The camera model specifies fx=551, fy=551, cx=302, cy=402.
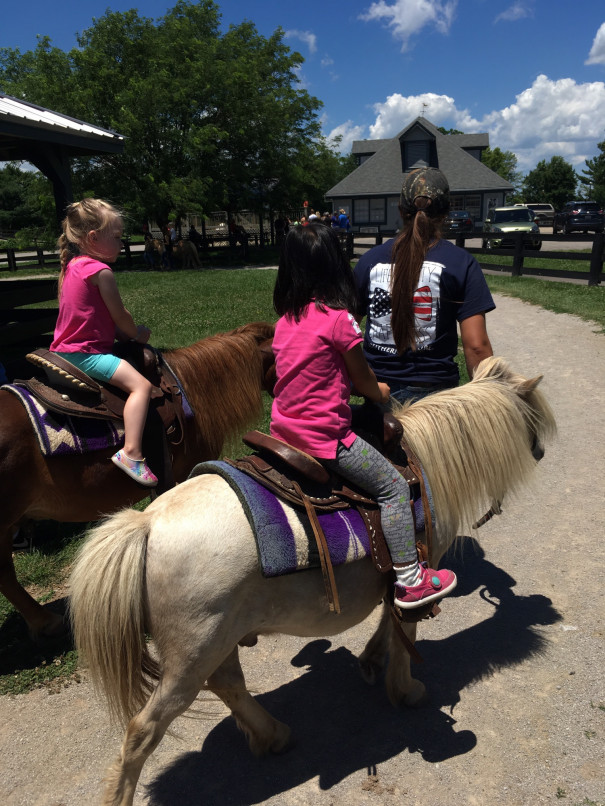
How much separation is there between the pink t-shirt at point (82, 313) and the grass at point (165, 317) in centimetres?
134

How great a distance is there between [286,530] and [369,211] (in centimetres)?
4819

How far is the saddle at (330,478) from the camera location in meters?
2.08

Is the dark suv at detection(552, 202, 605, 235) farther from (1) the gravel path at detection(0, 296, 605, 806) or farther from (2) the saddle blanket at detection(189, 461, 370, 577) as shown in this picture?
(2) the saddle blanket at detection(189, 461, 370, 577)

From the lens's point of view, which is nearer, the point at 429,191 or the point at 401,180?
the point at 429,191

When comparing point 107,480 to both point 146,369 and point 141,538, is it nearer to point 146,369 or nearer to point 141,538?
point 146,369

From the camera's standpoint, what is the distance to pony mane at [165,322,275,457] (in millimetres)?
3523

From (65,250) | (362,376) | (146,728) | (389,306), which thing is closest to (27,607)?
(146,728)

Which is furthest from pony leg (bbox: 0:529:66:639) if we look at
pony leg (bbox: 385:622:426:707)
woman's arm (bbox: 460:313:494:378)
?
woman's arm (bbox: 460:313:494:378)

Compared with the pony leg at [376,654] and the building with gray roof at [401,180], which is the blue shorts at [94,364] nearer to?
the pony leg at [376,654]

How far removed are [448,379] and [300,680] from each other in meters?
1.76

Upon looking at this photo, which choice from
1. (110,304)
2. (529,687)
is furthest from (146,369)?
(529,687)

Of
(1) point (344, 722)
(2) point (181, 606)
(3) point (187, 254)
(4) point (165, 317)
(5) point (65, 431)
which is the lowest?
(1) point (344, 722)

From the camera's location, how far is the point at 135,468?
2.95m

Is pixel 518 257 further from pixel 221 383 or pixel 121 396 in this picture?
pixel 121 396
